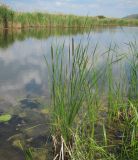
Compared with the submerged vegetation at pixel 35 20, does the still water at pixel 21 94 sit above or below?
below

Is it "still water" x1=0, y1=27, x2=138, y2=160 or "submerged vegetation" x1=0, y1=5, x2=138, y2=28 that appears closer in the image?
"still water" x1=0, y1=27, x2=138, y2=160

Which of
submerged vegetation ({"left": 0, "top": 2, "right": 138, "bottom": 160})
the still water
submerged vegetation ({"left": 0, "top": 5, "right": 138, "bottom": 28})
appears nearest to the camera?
submerged vegetation ({"left": 0, "top": 2, "right": 138, "bottom": 160})

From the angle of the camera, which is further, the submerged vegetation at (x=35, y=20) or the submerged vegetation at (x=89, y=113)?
the submerged vegetation at (x=35, y=20)

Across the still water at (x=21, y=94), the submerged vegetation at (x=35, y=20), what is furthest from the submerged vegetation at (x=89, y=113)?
the submerged vegetation at (x=35, y=20)

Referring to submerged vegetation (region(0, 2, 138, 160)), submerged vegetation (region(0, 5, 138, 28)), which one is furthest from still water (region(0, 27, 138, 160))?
submerged vegetation (region(0, 5, 138, 28))

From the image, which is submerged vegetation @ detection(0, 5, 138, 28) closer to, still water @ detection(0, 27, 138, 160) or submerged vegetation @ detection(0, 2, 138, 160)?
still water @ detection(0, 27, 138, 160)

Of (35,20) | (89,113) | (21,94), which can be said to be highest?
(35,20)

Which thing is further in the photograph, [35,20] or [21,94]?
[35,20]

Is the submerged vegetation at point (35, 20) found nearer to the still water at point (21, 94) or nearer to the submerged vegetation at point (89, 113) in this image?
the still water at point (21, 94)

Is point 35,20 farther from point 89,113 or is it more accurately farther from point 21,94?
point 89,113

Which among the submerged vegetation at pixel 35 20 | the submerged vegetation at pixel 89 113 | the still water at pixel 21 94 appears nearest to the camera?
the submerged vegetation at pixel 89 113

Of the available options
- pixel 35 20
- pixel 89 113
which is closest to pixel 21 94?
pixel 89 113

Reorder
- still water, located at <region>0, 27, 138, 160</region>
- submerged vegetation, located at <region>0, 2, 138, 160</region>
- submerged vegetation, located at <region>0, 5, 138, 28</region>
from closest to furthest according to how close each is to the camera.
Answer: submerged vegetation, located at <region>0, 2, 138, 160</region>, still water, located at <region>0, 27, 138, 160</region>, submerged vegetation, located at <region>0, 5, 138, 28</region>

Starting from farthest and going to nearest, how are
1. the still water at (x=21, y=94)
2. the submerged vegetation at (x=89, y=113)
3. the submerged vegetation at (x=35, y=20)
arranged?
the submerged vegetation at (x=35, y=20) → the still water at (x=21, y=94) → the submerged vegetation at (x=89, y=113)
